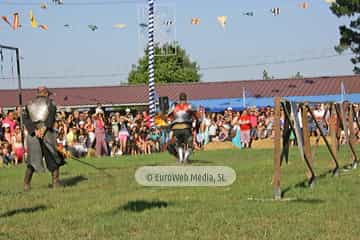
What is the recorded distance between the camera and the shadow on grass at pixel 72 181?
1324 centimetres

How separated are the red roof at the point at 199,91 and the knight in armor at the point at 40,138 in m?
41.4

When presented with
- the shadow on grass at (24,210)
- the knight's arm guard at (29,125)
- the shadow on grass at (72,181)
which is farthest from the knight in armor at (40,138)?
the shadow on grass at (24,210)

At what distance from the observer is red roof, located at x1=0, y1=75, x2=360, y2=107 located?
54.9 m

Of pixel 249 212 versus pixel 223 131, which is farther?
pixel 223 131

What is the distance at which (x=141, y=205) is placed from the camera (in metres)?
9.41

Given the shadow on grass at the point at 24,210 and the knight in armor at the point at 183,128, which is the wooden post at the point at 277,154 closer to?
the shadow on grass at the point at 24,210

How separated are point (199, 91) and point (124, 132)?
1285 inches

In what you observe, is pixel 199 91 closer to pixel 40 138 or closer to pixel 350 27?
pixel 350 27

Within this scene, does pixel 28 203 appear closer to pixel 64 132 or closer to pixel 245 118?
pixel 64 132

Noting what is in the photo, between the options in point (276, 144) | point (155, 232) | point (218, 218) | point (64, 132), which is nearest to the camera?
point (155, 232)

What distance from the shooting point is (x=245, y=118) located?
25844 mm

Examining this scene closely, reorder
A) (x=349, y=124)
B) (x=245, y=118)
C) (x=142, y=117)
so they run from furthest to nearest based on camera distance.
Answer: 1. (x=142, y=117)
2. (x=245, y=118)
3. (x=349, y=124)

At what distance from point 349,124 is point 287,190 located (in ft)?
15.1

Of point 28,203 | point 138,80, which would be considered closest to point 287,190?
point 28,203
